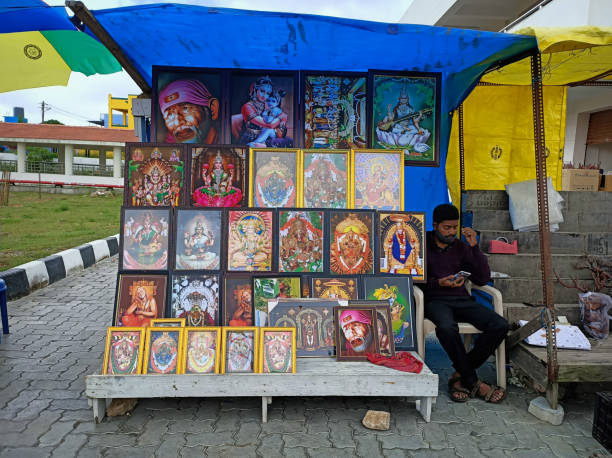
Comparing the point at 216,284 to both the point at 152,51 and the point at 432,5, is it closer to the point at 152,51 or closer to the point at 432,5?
the point at 152,51

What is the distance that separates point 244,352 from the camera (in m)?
2.98

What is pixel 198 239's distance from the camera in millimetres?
3367

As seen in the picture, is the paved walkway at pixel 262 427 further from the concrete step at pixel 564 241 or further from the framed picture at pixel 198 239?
the concrete step at pixel 564 241

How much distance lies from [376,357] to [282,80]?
257 centimetres

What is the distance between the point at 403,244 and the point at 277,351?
51.4 inches

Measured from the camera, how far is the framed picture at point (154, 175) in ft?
11.6

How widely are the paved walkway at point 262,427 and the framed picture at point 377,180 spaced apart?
152 cm

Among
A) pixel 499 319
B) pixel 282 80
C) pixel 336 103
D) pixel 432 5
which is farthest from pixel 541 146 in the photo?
pixel 432 5

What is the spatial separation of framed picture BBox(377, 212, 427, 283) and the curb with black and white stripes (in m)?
4.86

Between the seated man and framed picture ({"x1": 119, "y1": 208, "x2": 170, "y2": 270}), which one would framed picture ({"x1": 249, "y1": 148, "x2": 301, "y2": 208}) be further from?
the seated man

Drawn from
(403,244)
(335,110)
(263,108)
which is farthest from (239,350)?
(335,110)

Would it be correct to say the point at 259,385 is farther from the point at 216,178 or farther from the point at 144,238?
the point at 216,178

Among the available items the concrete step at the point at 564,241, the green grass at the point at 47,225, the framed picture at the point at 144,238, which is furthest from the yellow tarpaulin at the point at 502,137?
the green grass at the point at 47,225

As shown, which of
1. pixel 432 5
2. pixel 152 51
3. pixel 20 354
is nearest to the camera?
pixel 152 51
